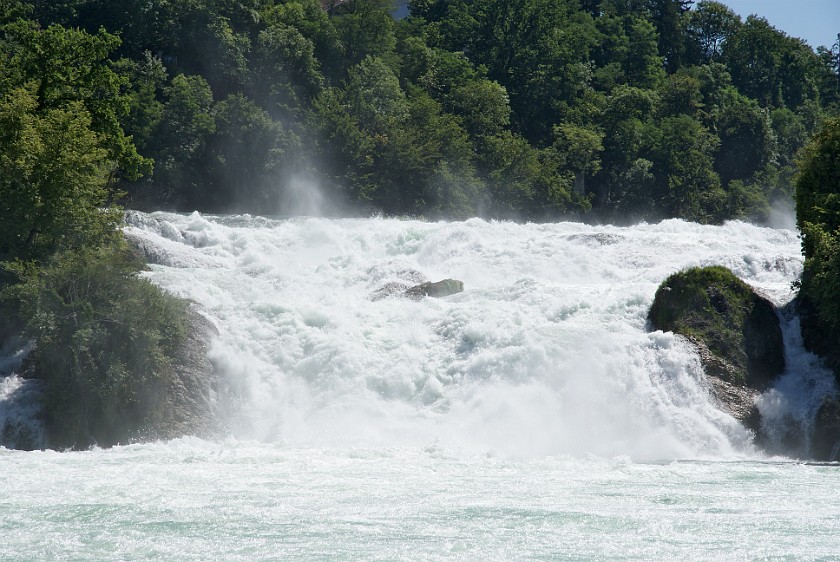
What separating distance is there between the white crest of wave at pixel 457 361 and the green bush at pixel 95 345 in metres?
1.96

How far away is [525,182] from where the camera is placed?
61.7m

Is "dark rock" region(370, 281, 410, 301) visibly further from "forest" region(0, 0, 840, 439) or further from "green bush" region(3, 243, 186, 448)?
"green bush" region(3, 243, 186, 448)

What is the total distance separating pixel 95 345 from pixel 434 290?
9929mm

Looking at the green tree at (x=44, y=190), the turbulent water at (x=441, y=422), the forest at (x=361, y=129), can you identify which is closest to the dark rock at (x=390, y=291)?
the turbulent water at (x=441, y=422)

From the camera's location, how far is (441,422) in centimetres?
2595

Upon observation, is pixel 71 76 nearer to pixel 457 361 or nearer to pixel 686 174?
pixel 457 361

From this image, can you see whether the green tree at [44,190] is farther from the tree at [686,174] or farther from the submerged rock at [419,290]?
the tree at [686,174]

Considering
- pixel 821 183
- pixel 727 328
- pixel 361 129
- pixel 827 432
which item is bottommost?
pixel 827 432

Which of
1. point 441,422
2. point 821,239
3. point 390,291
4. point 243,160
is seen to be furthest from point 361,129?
point 441,422

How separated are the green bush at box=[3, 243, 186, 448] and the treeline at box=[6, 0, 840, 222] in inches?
455

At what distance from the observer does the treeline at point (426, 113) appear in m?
54.1

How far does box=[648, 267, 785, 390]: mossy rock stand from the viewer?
27406mm

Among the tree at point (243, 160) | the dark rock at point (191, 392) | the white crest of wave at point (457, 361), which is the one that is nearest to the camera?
the dark rock at point (191, 392)

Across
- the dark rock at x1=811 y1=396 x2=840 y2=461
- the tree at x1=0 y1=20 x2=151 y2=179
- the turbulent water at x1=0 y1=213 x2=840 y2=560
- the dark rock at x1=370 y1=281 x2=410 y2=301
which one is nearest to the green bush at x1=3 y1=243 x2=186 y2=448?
the turbulent water at x1=0 y1=213 x2=840 y2=560
